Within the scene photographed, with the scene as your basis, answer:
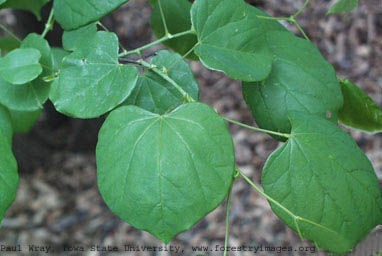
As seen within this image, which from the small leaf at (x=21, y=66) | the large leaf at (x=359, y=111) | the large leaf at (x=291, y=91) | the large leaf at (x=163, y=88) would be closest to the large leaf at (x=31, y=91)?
→ the small leaf at (x=21, y=66)

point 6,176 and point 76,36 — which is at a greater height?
point 76,36

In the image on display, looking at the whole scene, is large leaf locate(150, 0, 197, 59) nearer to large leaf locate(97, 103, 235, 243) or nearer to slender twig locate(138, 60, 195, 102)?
slender twig locate(138, 60, 195, 102)

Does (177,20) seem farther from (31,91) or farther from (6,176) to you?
(6,176)

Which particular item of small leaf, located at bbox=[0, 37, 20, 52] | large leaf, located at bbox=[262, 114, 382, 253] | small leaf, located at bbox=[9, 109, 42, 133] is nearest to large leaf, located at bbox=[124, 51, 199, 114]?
large leaf, located at bbox=[262, 114, 382, 253]

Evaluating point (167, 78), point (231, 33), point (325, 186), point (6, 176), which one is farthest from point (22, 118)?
point (325, 186)

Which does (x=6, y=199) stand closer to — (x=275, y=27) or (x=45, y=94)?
(x=45, y=94)

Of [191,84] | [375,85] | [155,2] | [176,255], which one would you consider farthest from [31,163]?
[375,85]

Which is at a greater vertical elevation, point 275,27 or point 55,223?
point 275,27
